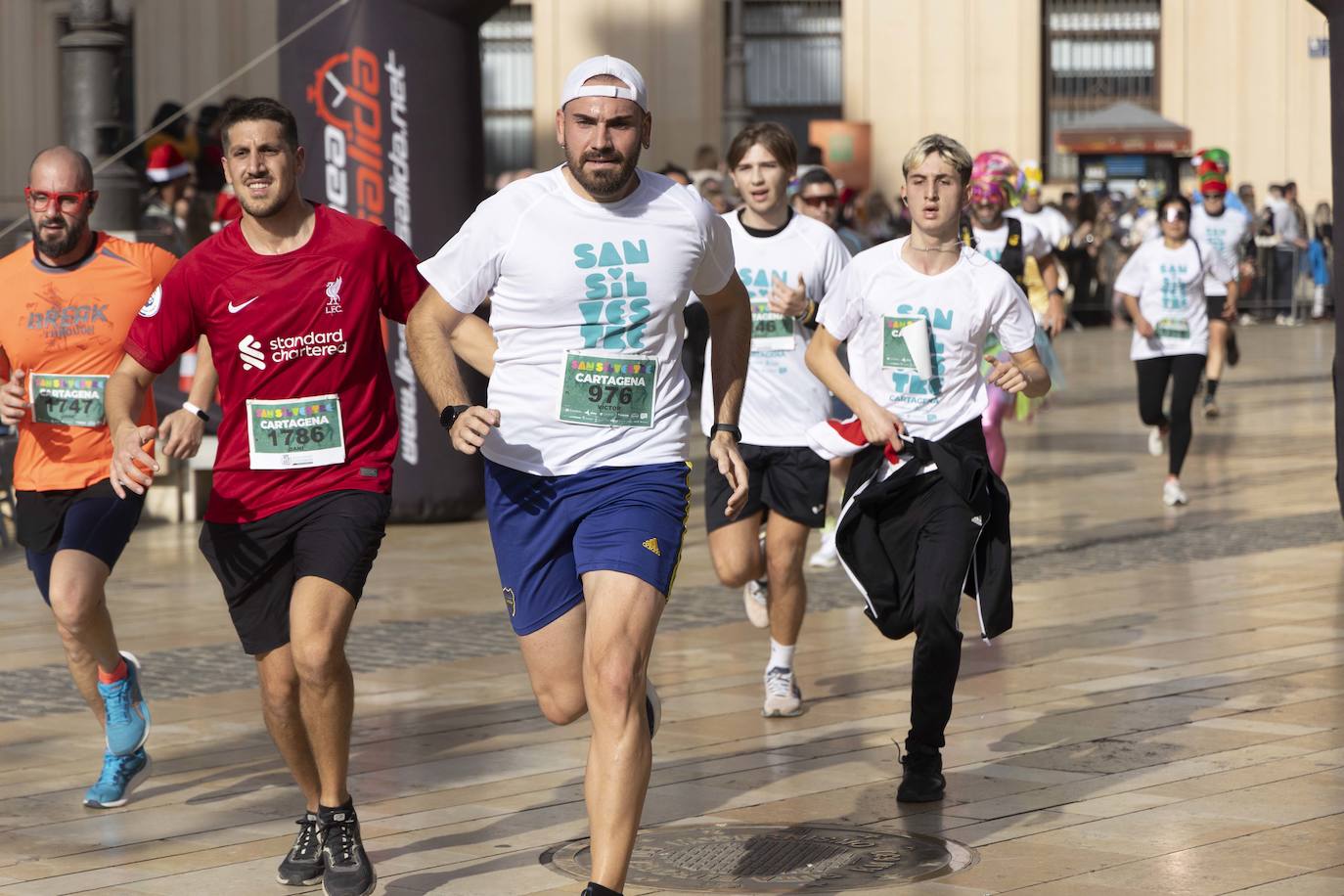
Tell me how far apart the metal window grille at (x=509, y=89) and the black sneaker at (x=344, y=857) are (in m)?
34.4

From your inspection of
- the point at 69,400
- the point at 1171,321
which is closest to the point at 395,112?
the point at 1171,321

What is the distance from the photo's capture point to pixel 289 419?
5.70m

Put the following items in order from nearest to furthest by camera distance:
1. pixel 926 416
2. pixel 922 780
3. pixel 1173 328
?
pixel 922 780
pixel 926 416
pixel 1173 328

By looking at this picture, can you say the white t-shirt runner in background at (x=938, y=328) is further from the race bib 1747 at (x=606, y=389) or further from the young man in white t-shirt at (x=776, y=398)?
the race bib 1747 at (x=606, y=389)

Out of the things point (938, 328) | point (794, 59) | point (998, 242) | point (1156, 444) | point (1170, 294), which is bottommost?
point (1156, 444)

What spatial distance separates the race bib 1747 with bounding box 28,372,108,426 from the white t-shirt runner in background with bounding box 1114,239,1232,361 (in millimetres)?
8987

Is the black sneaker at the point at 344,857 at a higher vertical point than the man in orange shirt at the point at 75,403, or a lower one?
lower

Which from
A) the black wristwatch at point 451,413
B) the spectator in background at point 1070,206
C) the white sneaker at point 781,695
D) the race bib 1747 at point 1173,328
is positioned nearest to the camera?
the black wristwatch at point 451,413

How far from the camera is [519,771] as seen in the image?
700 cm

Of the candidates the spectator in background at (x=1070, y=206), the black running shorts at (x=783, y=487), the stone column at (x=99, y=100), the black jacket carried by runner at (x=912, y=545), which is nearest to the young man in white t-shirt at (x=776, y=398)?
the black running shorts at (x=783, y=487)

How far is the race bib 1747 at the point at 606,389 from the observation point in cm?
534

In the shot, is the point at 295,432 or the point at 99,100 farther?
the point at 99,100

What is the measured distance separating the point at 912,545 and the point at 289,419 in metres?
1.93

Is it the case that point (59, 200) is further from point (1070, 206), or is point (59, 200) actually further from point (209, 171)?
point (1070, 206)
